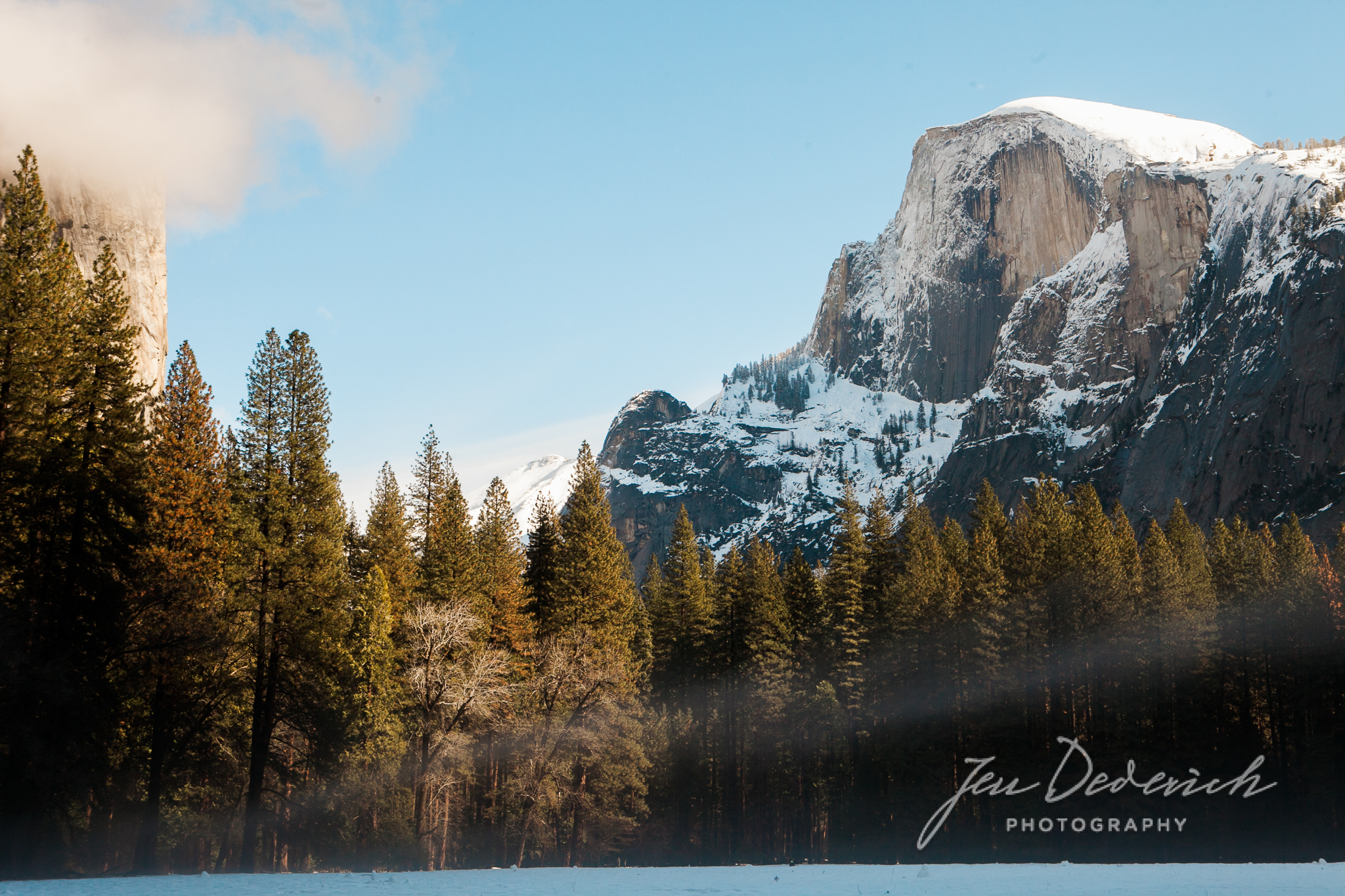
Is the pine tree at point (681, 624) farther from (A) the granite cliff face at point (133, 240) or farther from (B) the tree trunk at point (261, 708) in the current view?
(A) the granite cliff face at point (133, 240)

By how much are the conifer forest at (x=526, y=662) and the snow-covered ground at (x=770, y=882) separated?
6260 millimetres

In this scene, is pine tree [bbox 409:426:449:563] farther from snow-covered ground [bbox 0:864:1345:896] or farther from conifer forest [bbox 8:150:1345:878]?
snow-covered ground [bbox 0:864:1345:896]

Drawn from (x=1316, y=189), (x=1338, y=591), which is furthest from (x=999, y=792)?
(x=1316, y=189)

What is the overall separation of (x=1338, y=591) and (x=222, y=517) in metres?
52.3

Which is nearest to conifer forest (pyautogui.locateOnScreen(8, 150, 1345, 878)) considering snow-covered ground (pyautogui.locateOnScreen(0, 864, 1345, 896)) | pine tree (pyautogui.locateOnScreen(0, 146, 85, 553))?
pine tree (pyautogui.locateOnScreen(0, 146, 85, 553))

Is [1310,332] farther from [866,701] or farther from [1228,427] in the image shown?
[866,701]

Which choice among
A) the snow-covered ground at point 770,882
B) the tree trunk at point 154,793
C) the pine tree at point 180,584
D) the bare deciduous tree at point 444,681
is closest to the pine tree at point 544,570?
the bare deciduous tree at point 444,681

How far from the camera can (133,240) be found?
146 feet

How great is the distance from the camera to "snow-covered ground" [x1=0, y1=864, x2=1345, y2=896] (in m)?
18.4

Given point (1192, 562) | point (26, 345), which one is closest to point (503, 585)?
point (26, 345)

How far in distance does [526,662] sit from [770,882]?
21087mm

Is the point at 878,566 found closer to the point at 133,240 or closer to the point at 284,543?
the point at 284,543

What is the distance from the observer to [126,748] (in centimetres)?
2966

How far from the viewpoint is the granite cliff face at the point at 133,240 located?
41156 mm
